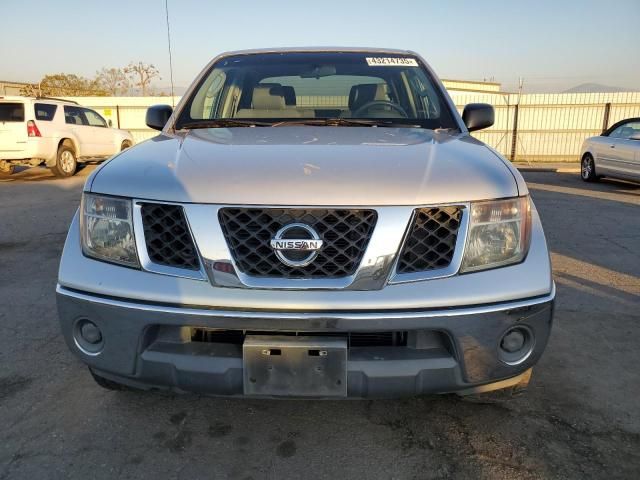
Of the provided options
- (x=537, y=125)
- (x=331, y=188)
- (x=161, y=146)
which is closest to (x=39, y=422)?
(x=161, y=146)

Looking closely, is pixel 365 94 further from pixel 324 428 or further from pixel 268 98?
pixel 324 428

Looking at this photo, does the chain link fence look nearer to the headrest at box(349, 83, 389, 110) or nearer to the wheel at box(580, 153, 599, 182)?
the wheel at box(580, 153, 599, 182)

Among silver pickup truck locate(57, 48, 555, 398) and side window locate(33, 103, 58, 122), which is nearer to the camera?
silver pickup truck locate(57, 48, 555, 398)

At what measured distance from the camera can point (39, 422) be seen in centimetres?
232

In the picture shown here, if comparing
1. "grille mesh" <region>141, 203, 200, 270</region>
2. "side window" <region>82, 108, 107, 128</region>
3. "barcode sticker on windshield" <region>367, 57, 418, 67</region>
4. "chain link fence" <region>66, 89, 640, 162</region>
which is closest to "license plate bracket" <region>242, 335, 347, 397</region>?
"grille mesh" <region>141, 203, 200, 270</region>

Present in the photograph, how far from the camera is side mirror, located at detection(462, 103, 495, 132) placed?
10.2ft

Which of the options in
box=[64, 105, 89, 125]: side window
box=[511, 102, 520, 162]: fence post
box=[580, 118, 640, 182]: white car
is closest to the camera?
box=[580, 118, 640, 182]: white car

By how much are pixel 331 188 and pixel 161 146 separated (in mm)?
999

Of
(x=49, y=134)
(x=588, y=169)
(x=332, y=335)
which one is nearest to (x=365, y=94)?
(x=332, y=335)

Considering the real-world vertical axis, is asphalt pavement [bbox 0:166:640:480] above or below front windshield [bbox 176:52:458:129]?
below

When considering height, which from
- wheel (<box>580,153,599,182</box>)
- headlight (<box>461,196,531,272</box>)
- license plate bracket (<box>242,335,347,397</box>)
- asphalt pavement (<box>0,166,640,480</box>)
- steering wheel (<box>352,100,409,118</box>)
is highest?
steering wheel (<box>352,100,409,118</box>)

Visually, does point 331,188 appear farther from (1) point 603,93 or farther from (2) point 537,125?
(1) point 603,93

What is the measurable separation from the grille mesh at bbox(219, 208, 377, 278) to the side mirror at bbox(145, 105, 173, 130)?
1700mm

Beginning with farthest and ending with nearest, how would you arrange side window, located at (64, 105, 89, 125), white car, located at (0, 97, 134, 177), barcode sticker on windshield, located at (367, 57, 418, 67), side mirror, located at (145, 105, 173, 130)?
1. side window, located at (64, 105, 89, 125)
2. white car, located at (0, 97, 134, 177)
3. barcode sticker on windshield, located at (367, 57, 418, 67)
4. side mirror, located at (145, 105, 173, 130)
